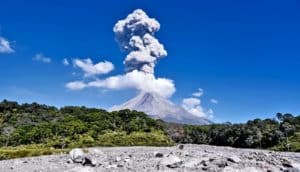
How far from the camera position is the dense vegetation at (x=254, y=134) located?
293ft

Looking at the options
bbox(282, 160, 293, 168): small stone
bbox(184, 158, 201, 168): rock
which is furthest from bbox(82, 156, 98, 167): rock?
bbox(282, 160, 293, 168): small stone

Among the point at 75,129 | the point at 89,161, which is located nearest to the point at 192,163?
the point at 89,161

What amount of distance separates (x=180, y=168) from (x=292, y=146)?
177 ft

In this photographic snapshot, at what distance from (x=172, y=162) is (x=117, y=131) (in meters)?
63.5

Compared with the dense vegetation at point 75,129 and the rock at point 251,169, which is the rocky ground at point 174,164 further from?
the dense vegetation at point 75,129

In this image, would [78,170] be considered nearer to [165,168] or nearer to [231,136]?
[165,168]

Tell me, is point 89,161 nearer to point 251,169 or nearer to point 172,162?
point 172,162

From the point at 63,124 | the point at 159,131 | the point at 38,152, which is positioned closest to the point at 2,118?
the point at 63,124

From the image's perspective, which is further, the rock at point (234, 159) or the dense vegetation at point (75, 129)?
the dense vegetation at point (75, 129)

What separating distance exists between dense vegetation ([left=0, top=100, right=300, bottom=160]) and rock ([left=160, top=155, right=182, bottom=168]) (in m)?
42.8

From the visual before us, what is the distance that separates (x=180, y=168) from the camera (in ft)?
94.1

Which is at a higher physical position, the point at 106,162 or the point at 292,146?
the point at 292,146

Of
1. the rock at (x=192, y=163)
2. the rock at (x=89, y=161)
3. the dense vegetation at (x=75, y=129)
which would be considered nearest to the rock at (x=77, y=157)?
the rock at (x=89, y=161)

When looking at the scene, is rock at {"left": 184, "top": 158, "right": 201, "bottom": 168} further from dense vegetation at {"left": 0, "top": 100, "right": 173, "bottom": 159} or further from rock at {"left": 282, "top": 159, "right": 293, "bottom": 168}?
dense vegetation at {"left": 0, "top": 100, "right": 173, "bottom": 159}
